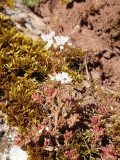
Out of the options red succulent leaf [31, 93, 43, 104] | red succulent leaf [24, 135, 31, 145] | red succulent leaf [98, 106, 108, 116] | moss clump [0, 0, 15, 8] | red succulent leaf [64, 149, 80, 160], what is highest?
moss clump [0, 0, 15, 8]

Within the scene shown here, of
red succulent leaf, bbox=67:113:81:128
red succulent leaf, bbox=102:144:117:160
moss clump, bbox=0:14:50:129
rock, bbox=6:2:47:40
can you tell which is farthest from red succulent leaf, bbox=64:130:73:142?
rock, bbox=6:2:47:40

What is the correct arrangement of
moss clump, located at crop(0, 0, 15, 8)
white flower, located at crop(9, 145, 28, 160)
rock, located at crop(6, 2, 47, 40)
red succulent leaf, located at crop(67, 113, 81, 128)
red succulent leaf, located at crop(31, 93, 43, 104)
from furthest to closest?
moss clump, located at crop(0, 0, 15, 8), rock, located at crop(6, 2, 47, 40), red succulent leaf, located at crop(31, 93, 43, 104), red succulent leaf, located at crop(67, 113, 81, 128), white flower, located at crop(9, 145, 28, 160)

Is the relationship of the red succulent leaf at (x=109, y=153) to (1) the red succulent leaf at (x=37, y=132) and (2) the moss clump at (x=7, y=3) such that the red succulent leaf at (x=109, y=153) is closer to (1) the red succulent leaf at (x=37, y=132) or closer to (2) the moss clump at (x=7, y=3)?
(1) the red succulent leaf at (x=37, y=132)

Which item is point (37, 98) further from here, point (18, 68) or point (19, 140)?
point (18, 68)

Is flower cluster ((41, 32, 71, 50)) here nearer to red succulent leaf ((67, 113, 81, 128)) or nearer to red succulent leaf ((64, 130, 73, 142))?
red succulent leaf ((67, 113, 81, 128))

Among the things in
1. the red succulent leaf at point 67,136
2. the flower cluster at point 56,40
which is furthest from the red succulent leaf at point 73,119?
the flower cluster at point 56,40

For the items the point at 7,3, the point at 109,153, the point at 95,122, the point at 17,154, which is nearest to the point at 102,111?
the point at 95,122
